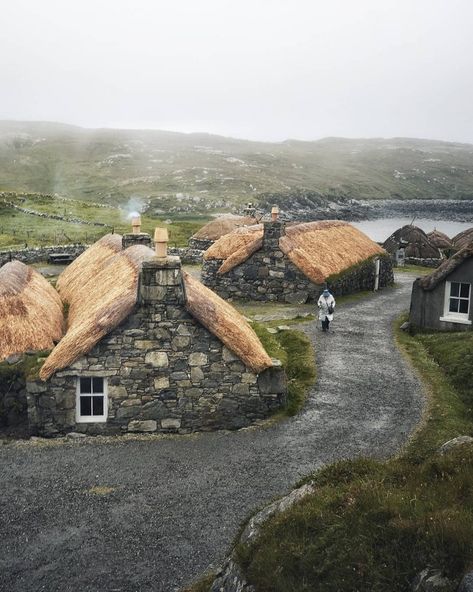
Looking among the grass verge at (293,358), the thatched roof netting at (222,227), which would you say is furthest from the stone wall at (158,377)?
the thatched roof netting at (222,227)

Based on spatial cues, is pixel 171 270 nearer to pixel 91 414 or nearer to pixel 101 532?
pixel 91 414

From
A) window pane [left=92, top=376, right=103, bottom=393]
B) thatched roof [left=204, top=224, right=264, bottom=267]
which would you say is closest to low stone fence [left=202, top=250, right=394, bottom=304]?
thatched roof [left=204, top=224, right=264, bottom=267]

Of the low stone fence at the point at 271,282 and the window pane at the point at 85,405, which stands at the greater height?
the low stone fence at the point at 271,282

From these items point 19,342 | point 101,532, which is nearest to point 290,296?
point 19,342

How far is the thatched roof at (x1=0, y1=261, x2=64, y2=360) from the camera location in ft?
61.4

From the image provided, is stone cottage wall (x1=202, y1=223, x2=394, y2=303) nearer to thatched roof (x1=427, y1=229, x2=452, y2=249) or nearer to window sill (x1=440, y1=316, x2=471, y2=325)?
window sill (x1=440, y1=316, x2=471, y2=325)

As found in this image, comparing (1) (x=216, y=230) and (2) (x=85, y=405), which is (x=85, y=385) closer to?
(2) (x=85, y=405)

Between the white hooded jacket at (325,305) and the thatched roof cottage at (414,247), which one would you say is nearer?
the white hooded jacket at (325,305)

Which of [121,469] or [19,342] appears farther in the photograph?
[19,342]

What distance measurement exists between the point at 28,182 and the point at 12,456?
158 m

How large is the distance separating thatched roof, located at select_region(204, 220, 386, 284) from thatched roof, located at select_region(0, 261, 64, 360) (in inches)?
591

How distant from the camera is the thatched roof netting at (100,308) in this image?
614 inches

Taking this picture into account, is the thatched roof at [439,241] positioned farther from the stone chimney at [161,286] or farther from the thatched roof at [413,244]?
the stone chimney at [161,286]

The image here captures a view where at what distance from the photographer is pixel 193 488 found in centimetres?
1326
